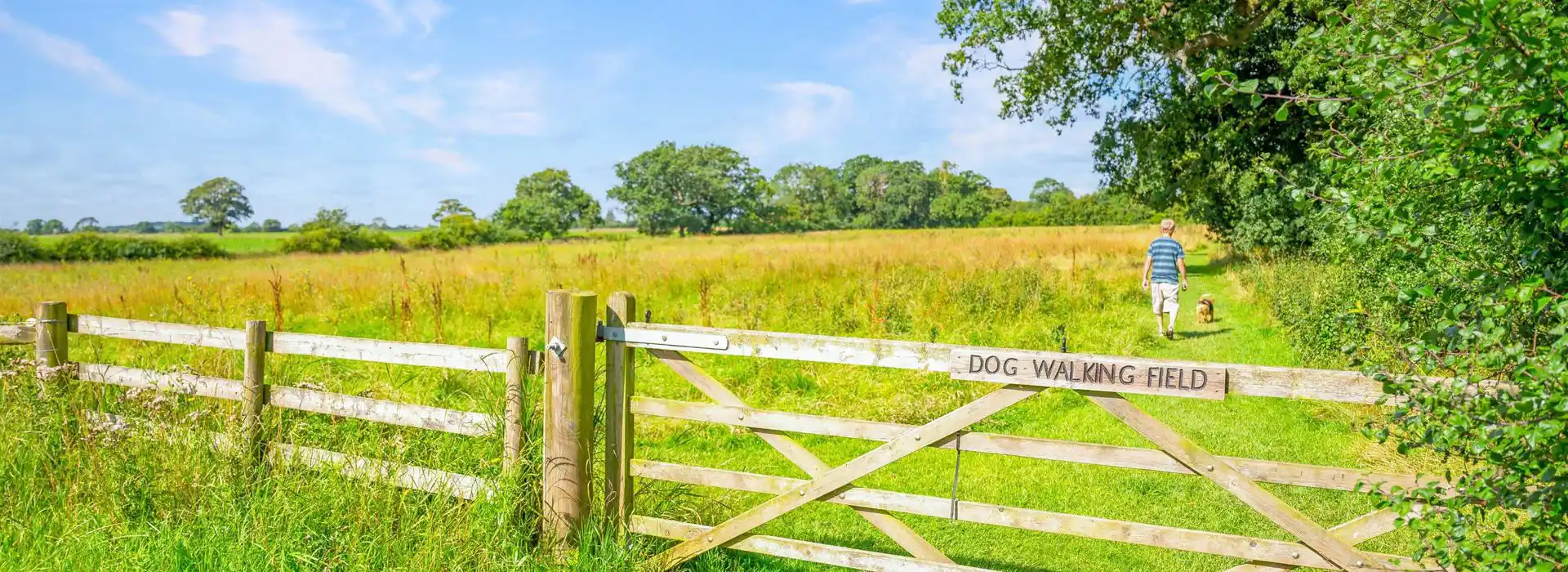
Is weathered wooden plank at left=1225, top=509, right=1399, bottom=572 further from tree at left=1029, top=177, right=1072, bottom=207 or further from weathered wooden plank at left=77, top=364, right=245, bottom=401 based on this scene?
tree at left=1029, top=177, right=1072, bottom=207

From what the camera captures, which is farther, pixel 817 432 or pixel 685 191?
pixel 685 191

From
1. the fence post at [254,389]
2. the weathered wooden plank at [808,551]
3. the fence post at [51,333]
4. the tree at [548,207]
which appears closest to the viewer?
the weathered wooden plank at [808,551]

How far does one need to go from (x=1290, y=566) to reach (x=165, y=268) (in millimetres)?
28892

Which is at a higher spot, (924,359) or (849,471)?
(924,359)

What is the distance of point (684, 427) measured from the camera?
7.93m

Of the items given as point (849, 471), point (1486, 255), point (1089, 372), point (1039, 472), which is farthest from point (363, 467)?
point (1486, 255)

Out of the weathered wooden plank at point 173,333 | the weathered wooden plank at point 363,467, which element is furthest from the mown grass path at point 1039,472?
the weathered wooden plank at point 173,333

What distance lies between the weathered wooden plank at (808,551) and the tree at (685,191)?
76.7 metres

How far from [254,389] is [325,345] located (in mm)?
658

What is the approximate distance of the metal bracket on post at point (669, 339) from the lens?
4148 mm

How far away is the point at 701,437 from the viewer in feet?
25.2

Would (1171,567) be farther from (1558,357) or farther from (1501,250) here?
(1558,357)

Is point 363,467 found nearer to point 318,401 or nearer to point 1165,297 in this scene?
point 318,401

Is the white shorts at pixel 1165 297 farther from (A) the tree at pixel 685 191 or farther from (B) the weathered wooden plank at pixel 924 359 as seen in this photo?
(A) the tree at pixel 685 191
